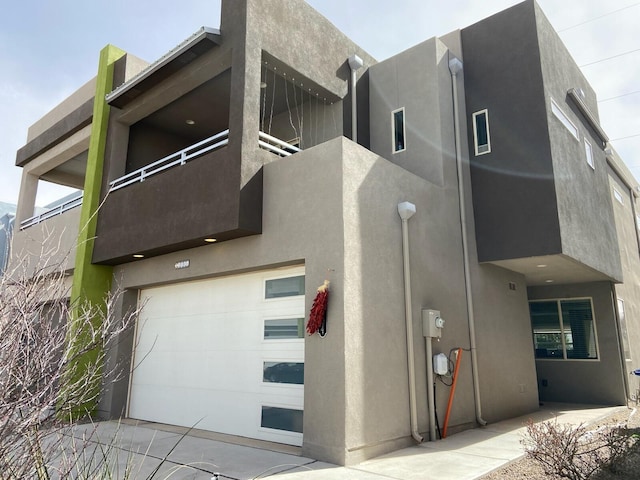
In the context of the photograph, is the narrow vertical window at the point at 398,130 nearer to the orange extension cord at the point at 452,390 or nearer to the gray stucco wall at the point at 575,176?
the gray stucco wall at the point at 575,176

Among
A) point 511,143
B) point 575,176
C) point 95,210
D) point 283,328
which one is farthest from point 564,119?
point 95,210

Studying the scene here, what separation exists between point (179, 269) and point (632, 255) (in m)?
13.6

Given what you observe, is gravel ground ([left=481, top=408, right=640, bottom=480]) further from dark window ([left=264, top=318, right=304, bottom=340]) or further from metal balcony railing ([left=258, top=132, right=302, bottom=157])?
metal balcony railing ([left=258, top=132, right=302, bottom=157])

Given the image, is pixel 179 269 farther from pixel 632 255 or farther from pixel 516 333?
pixel 632 255

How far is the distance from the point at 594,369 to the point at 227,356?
29.9 ft

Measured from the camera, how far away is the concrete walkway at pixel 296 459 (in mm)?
5180

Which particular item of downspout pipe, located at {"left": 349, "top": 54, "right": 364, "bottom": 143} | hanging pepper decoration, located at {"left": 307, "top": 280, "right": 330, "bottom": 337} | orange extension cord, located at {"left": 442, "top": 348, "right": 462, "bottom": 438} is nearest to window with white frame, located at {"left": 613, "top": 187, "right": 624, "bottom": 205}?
downspout pipe, located at {"left": 349, "top": 54, "right": 364, "bottom": 143}

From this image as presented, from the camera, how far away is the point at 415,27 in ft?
32.3

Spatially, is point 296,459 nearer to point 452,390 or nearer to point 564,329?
point 452,390

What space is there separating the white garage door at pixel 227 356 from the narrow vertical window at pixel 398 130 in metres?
3.81

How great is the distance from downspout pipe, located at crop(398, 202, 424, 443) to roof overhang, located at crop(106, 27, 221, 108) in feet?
14.7

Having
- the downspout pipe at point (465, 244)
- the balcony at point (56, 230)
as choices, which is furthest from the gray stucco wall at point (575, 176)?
the balcony at point (56, 230)

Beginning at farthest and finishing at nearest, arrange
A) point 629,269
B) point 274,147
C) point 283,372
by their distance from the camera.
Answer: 1. point 629,269
2. point 274,147
3. point 283,372

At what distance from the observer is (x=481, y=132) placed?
9.55m
